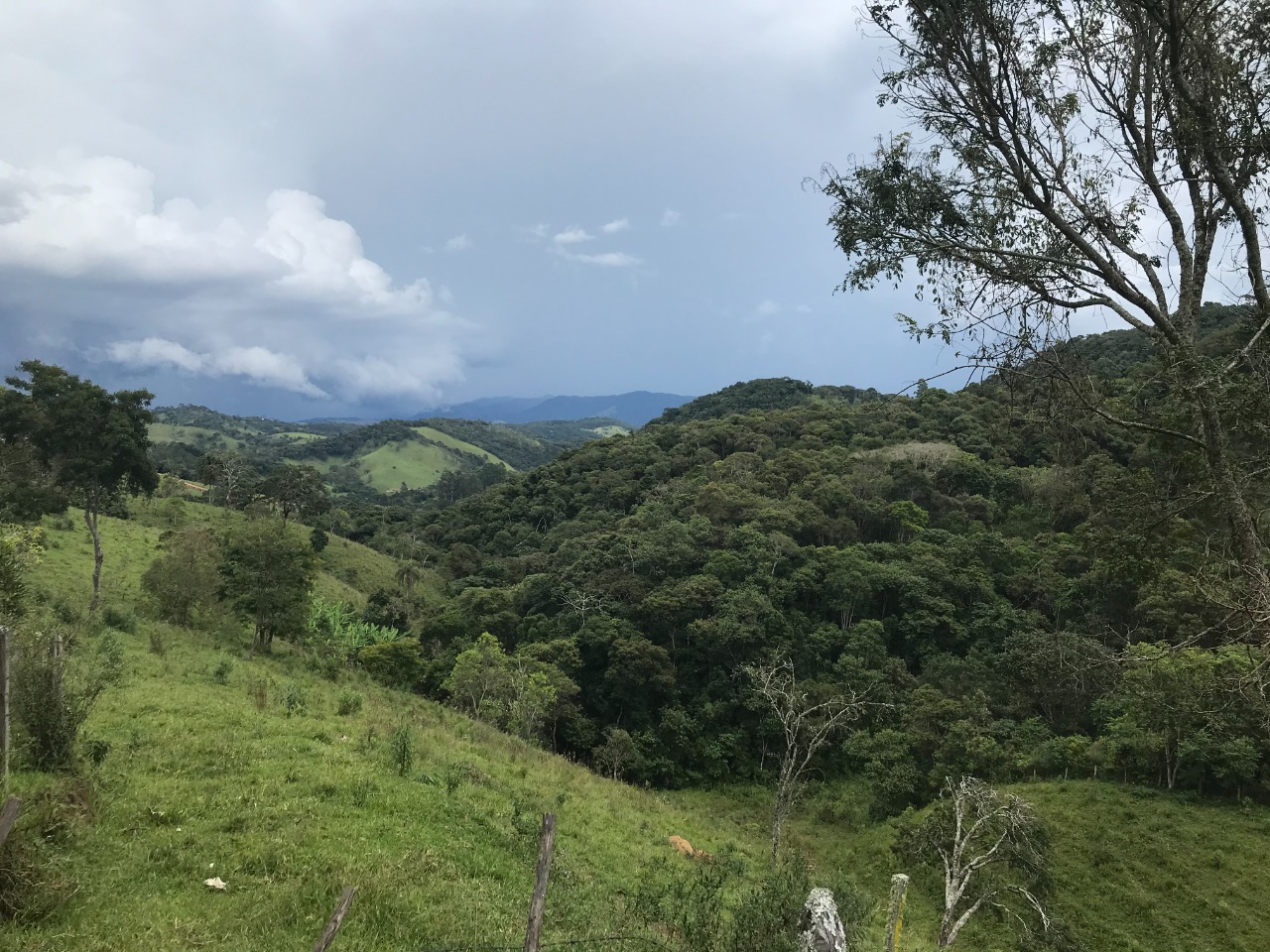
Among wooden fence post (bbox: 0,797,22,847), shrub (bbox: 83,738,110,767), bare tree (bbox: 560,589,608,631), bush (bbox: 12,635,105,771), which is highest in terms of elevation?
wooden fence post (bbox: 0,797,22,847)

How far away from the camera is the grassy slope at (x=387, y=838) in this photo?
19.9 feet

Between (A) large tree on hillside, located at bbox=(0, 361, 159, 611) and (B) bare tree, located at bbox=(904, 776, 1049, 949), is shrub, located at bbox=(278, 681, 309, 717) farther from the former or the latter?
(B) bare tree, located at bbox=(904, 776, 1049, 949)

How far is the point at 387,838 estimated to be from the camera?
7.95 metres

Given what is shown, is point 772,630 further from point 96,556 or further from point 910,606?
point 96,556

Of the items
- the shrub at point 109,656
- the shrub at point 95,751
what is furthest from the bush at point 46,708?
the shrub at point 109,656

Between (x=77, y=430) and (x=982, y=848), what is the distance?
30537 millimetres

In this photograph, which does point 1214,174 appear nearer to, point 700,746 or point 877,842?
point 877,842

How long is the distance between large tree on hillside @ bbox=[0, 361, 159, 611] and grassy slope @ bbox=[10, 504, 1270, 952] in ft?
12.3

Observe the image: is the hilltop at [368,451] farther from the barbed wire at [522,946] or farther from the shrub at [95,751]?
the barbed wire at [522,946]

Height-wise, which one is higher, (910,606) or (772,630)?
(910,606)

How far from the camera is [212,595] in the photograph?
2525cm

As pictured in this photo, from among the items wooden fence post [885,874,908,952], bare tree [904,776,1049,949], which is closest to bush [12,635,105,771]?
wooden fence post [885,874,908,952]

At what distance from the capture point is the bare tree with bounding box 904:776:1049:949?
1333cm

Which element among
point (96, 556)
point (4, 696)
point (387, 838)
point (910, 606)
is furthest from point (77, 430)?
point (910, 606)
